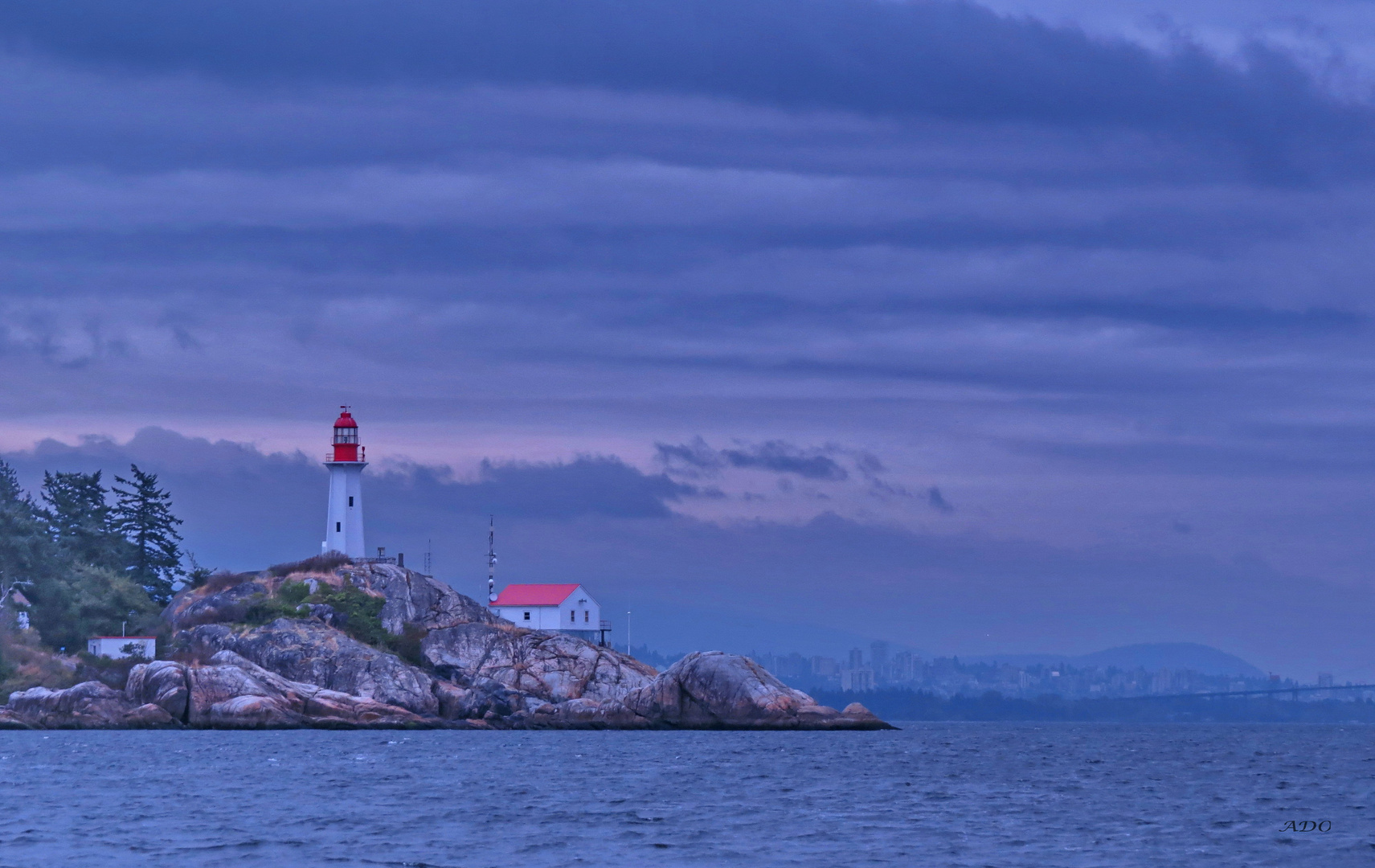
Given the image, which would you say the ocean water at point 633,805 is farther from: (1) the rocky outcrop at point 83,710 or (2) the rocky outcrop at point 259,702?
(2) the rocky outcrop at point 259,702

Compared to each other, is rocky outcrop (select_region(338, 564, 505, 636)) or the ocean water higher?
rocky outcrop (select_region(338, 564, 505, 636))

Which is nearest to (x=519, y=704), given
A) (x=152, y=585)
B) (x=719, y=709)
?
(x=719, y=709)

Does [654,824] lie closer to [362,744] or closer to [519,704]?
[362,744]

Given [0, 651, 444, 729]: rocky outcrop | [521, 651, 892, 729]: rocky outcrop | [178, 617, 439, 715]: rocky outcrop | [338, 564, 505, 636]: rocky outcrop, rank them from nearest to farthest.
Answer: [0, 651, 444, 729]: rocky outcrop < [178, 617, 439, 715]: rocky outcrop < [521, 651, 892, 729]: rocky outcrop < [338, 564, 505, 636]: rocky outcrop

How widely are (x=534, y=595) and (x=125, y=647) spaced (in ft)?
104

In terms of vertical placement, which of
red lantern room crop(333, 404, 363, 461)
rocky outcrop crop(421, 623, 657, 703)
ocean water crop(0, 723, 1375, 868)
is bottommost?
ocean water crop(0, 723, 1375, 868)

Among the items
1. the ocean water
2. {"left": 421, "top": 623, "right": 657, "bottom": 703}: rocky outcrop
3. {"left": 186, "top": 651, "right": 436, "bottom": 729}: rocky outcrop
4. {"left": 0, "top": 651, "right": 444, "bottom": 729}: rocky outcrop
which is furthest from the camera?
{"left": 421, "top": 623, "right": 657, "bottom": 703}: rocky outcrop

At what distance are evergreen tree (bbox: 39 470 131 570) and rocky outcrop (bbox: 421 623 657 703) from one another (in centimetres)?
2813

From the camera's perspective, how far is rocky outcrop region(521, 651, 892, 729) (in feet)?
310

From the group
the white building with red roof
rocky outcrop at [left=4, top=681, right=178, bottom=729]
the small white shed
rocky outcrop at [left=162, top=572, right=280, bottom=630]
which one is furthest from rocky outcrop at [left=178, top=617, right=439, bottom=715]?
the white building with red roof

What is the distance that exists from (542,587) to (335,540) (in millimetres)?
17040

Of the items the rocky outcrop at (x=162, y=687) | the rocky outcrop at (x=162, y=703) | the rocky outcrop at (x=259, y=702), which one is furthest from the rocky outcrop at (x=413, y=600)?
the rocky outcrop at (x=162, y=687)

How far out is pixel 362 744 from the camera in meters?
76.6

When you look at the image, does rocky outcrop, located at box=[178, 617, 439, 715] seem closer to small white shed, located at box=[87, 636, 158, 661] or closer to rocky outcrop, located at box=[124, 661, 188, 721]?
small white shed, located at box=[87, 636, 158, 661]
